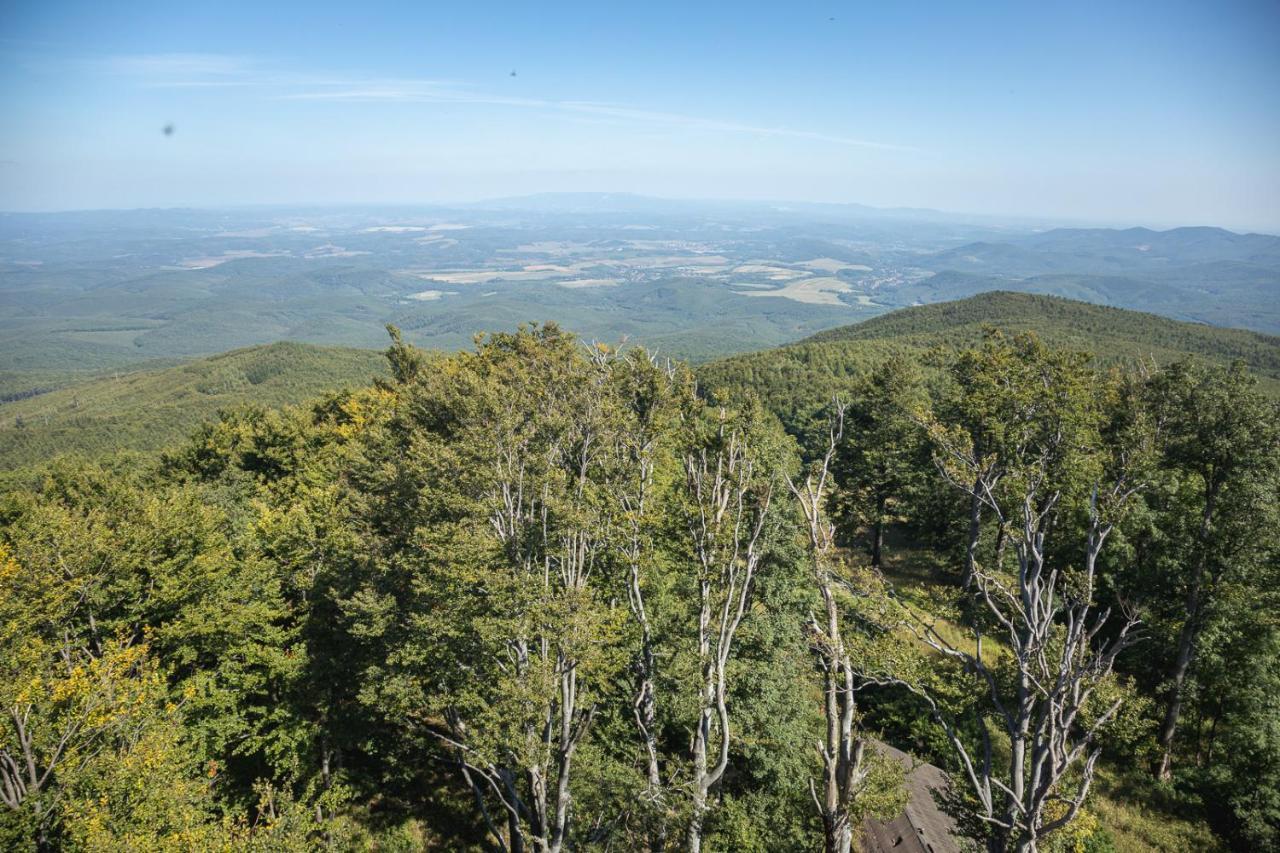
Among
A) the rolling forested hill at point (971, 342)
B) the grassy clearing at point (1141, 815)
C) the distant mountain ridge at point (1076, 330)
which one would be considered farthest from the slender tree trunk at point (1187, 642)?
the distant mountain ridge at point (1076, 330)

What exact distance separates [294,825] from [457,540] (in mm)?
8076

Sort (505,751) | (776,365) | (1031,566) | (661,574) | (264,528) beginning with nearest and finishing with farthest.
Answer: (1031,566)
(505,751)
(661,574)
(264,528)
(776,365)

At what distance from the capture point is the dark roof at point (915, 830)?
57.8ft

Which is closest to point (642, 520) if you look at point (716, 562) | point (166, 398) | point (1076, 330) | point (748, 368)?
point (716, 562)

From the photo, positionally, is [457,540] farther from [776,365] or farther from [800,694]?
[776,365]

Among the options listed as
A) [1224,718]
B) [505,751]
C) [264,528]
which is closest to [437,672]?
[505,751]

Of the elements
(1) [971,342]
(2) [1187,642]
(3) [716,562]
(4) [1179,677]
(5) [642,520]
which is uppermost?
(1) [971,342]

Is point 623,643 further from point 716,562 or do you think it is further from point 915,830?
point 915,830

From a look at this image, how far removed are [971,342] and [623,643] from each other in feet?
352

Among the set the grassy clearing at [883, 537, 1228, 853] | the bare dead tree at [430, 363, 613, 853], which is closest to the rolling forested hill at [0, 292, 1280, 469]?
the grassy clearing at [883, 537, 1228, 853]

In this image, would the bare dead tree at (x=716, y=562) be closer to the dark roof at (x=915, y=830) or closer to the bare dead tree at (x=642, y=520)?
the bare dead tree at (x=642, y=520)

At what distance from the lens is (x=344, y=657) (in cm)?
2127

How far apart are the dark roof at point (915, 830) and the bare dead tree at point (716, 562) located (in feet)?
20.2

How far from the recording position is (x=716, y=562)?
50.8 feet
